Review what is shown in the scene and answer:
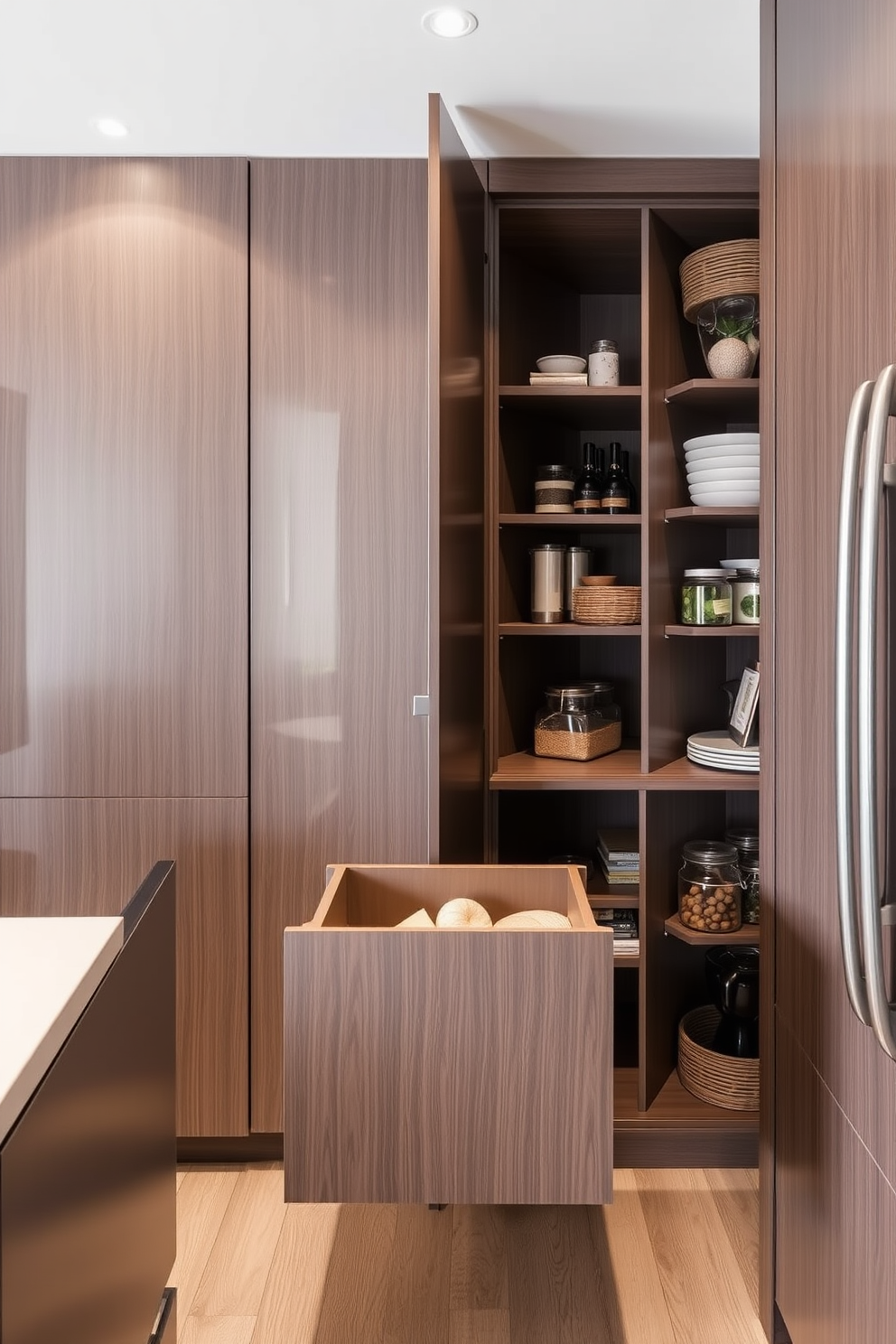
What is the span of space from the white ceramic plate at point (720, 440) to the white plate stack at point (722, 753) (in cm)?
68

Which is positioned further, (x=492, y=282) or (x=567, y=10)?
(x=492, y=282)

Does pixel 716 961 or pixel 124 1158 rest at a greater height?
pixel 124 1158

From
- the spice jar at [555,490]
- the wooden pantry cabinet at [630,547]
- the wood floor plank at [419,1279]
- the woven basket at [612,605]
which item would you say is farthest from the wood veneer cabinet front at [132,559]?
the woven basket at [612,605]

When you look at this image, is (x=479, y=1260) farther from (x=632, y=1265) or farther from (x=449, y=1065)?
(x=449, y=1065)

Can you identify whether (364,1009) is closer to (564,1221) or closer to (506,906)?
(506,906)

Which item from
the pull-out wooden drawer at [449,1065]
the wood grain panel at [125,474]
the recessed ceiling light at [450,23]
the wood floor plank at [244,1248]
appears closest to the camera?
the pull-out wooden drawer at [449,1065]

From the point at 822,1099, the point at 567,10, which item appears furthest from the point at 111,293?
the point at 822,1099

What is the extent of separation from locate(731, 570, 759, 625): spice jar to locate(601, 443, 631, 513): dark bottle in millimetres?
313

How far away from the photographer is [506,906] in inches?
68.5

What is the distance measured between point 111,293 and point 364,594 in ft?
2.78

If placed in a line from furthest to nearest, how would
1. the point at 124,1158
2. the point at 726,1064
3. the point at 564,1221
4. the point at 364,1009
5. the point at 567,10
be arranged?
1. the point at 726,1064
2. the point at 564,1221
3. the point at 567,10
4. the point at 364,1009
5. the point at 124,1158

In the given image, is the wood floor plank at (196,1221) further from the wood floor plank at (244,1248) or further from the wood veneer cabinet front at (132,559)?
the wood veneer cabinet front at (132,559)

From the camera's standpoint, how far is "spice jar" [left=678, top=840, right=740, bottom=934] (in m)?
2.28

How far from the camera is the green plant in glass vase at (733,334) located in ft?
7.36
